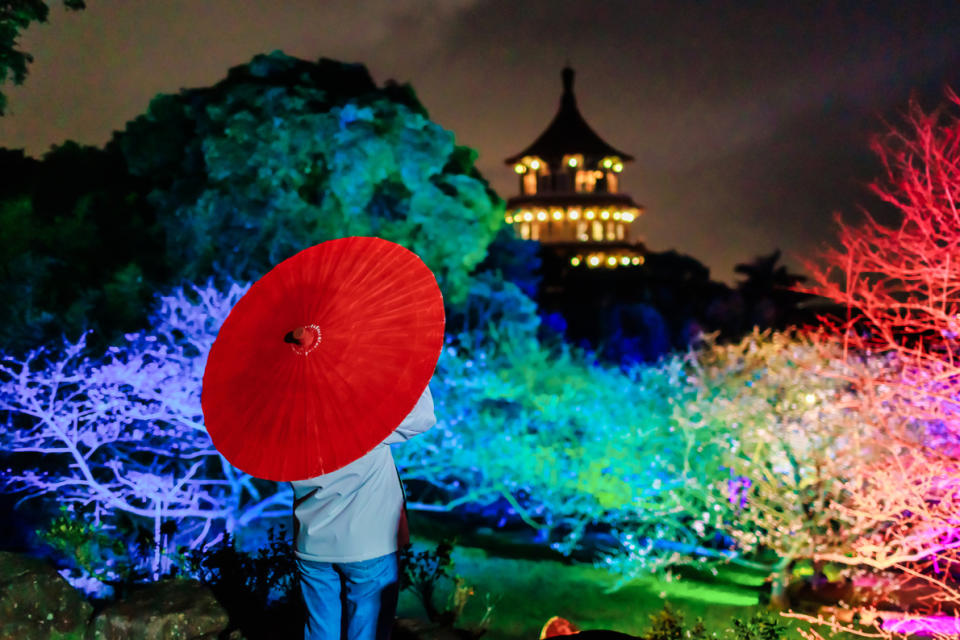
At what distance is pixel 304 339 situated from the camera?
2113 millimetres

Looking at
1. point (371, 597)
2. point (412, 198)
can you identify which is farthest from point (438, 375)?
point (371, 597)

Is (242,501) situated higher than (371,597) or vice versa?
(371,597)

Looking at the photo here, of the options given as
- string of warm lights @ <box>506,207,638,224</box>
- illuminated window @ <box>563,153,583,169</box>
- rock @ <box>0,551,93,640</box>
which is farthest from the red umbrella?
illuminated window @ <box>563,153,583,169</box>

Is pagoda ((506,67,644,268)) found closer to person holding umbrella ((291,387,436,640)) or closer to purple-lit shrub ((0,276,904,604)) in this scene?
purple-lit shrub ((0,276,904,604))

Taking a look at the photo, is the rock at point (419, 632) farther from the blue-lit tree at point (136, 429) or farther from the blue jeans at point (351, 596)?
the blue-lit tree at point (136, 429)

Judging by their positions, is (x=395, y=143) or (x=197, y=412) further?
(x=395, y=143)

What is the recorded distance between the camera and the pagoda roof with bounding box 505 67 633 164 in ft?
132

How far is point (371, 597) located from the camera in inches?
91.1

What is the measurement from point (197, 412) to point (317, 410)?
195 inches

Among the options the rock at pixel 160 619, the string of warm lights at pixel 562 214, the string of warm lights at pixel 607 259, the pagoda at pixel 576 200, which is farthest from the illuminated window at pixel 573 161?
the rock at pixel 160 619

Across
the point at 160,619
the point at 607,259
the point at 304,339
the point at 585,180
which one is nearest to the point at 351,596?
the point at 304,339

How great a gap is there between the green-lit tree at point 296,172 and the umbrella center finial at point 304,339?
8.43 meters

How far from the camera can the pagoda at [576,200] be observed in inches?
1572

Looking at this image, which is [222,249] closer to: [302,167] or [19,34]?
[302,167]
